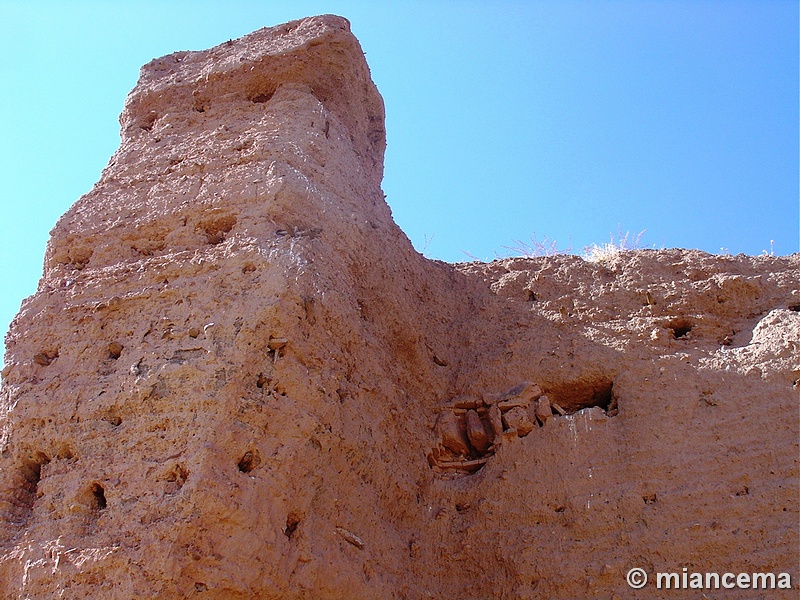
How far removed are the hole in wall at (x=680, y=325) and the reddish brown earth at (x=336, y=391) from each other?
15 millimetres

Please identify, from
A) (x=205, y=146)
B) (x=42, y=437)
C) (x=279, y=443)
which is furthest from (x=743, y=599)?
(x=205, y=146)

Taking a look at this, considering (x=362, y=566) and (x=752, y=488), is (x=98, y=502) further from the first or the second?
(x=752, y=488)

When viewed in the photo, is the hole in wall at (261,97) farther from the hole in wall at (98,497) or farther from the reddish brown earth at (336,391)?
the hole in wall at (98,497)

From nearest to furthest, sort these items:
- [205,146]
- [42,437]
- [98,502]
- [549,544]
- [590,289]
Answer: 1. [98,502]
2. [42,437]
3. [549,544]
4. [205,146]
5. [590,289]

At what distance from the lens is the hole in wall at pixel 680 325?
5570 millimetres

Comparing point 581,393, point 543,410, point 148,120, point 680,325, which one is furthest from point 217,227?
point 680,325

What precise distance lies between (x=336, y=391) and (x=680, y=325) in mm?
2416

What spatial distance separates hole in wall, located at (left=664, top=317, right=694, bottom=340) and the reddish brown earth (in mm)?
15

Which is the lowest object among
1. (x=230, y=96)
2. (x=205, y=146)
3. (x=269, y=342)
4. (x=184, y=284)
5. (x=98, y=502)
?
(x=98, y=502)

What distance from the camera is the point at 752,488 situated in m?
4.45

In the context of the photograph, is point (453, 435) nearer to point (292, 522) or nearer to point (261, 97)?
point (292, 522)

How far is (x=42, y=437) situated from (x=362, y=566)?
168 centimetres

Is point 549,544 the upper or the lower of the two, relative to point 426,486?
lower

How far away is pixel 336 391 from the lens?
14.9ft
